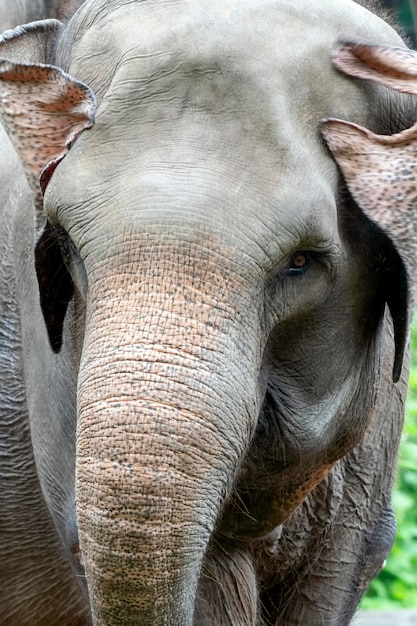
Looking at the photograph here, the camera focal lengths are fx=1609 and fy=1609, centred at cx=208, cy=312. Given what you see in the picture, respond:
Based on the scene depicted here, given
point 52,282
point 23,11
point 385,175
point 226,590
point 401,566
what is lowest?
point 401,566

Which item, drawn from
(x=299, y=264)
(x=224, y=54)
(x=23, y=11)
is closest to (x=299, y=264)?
(x=299, y=264)

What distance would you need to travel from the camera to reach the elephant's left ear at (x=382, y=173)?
3037 mm

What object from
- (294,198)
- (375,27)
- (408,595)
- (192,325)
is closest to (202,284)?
(192,325)

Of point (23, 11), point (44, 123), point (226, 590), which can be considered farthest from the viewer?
point (23, 11)

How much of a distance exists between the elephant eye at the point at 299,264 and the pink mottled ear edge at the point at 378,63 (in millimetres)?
400

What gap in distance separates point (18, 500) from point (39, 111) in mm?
1213

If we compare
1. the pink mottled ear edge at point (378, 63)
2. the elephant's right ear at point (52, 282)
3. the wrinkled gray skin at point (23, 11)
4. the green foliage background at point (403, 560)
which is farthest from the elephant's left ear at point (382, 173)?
the green foliage background at point (403, 560)

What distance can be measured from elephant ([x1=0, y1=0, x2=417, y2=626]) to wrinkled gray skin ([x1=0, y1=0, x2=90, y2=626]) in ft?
0.75

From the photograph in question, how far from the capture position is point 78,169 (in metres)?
2.94

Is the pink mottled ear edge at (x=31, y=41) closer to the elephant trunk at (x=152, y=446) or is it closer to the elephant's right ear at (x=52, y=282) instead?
the elephant's right ear at (x=52, y=282)

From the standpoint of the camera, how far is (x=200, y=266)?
2709 mm

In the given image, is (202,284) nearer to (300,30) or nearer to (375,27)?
(300,30)

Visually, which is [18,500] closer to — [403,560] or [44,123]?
[44,123]

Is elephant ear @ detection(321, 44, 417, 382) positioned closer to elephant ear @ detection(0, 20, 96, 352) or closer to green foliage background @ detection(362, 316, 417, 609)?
elephant ear @ detection(0, 20, 96, 352)
